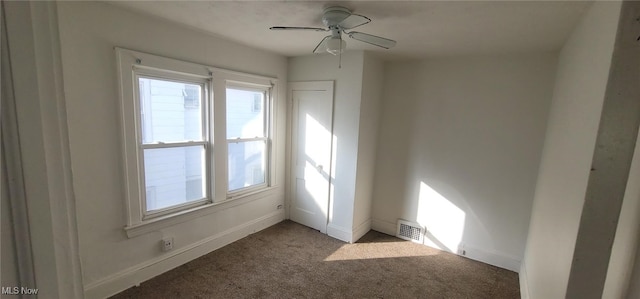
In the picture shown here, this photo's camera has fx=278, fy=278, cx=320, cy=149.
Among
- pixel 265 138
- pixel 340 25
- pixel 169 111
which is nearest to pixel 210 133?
pixel 169 111

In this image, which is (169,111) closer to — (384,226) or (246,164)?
(246,164)

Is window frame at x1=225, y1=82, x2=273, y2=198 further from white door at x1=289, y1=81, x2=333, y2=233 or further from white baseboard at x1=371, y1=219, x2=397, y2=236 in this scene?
white baseboard at x1=371, y1=219, x2=397, y2=236

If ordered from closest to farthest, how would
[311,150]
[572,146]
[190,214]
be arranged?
[572,146] < [190,214] < [311,150]

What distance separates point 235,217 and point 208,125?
3.94 feet

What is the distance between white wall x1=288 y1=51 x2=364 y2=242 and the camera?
3.36m

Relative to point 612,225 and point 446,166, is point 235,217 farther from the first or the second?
point 612,225

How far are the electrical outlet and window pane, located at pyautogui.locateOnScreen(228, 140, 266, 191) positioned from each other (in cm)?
86

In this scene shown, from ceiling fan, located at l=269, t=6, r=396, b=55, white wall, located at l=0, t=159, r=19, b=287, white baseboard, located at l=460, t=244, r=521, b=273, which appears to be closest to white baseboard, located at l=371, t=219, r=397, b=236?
white baseboard, located at l=460, t=244, r=521, b=273

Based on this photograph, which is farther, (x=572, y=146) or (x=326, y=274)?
(x=326, y=274)

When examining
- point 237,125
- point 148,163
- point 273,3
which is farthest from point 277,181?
point 273,3

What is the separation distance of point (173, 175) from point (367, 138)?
2.27 meters

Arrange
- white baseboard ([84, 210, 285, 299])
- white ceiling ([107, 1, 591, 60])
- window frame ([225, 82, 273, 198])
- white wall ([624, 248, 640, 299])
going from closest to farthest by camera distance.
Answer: white wall ([624, 248, 640, 299]), white ceiling ([107, 1, 591, 60]), white baseboard ([84, 210, 285, 299]), window frame ([225, 82, 273, 198])

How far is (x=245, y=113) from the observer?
11.5 ft

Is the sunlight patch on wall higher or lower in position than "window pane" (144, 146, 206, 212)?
lower
